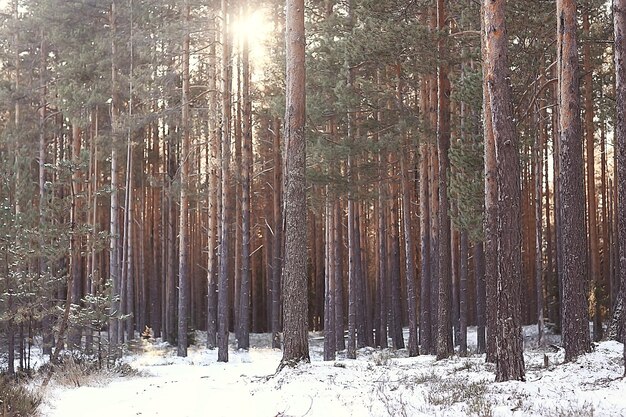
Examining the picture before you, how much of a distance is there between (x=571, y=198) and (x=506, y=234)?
267 cm

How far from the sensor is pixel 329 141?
56.7ft

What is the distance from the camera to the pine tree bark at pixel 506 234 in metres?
8.64

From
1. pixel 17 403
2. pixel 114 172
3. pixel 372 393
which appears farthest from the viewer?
pixel 114 172

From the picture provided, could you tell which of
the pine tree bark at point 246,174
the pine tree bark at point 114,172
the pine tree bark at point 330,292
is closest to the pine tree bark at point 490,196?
the pine tree bark at point 330,292

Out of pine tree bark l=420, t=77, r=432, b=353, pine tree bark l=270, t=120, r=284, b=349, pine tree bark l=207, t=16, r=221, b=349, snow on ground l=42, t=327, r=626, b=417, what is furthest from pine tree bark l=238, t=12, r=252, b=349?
snow on ground l=42, t=327, r=626, b=417

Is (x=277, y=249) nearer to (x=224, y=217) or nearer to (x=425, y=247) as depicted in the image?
(x=425, y=247)

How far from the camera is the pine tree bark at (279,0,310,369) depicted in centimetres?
1068

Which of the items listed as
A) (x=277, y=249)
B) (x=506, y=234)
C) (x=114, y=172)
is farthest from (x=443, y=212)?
(x=277, y=249)

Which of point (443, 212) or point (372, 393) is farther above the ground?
point (443, 212)

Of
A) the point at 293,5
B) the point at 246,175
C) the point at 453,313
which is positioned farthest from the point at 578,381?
the point at 453,313

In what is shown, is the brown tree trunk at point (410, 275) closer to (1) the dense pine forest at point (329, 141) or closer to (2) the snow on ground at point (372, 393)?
(1) the dense pine forest at point (329, 141)

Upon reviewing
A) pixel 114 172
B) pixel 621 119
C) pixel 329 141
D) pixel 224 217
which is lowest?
pixel 224 217

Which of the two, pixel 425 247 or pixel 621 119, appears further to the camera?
pixel 425 247

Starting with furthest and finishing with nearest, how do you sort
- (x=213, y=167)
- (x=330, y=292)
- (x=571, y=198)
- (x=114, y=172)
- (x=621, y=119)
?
(x=330, y=292) → (x=114, y=172) → (x=213, y=167) → (x=571, y=198) → (x=621, y=119)
